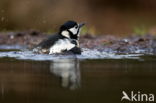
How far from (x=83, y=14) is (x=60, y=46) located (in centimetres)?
1017

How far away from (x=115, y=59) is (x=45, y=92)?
3522mm

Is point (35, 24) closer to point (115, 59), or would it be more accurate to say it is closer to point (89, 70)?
point (115, 59)

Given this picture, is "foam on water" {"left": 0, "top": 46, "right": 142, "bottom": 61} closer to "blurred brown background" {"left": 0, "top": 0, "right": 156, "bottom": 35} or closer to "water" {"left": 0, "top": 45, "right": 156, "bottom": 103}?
"water" {"left": 0, "top": 45, "right": 156, "bottom": 103}

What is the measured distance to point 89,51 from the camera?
1248 cm

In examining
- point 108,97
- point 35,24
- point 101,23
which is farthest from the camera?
point 101,23

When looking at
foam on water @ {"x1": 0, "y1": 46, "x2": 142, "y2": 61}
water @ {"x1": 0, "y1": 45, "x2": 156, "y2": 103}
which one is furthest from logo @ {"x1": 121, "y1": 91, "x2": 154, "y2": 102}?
foam on water @ {"x1": 0, "y1": 46, "x2": 142, "y2": 61}

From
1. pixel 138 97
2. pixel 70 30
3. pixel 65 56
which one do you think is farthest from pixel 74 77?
pixel 70 30

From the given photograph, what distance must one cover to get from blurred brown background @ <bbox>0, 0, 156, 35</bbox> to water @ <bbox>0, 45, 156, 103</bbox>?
7347 millimetres

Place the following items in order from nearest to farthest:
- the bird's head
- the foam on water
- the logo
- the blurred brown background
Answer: the logo → the foam on water → the bird's head → the blurred brown background

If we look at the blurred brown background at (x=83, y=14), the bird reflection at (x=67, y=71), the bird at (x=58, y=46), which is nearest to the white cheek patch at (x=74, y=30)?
the bird at (x=58, y=46)

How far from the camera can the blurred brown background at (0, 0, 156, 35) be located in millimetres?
19984

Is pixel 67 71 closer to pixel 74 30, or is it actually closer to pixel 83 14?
pixel 74 30

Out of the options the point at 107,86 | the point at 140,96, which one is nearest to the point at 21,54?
the point at 107,86

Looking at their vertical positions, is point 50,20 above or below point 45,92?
above
